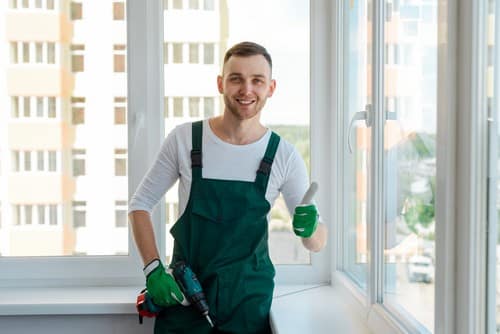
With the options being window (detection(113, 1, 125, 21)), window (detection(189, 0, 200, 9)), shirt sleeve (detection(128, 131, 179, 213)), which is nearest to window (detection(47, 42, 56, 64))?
window (detection(113, 1, 125, 21))

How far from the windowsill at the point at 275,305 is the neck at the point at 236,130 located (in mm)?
500

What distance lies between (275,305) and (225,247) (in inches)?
13.1

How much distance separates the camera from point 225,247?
1536 mm

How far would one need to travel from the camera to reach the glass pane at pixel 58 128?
1982 mm

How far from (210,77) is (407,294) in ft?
3.39

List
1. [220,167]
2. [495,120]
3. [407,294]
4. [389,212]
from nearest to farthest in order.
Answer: [495,120] < [407,294] < [389,212] < [220,167]

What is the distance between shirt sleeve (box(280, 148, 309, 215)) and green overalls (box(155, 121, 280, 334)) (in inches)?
2.8

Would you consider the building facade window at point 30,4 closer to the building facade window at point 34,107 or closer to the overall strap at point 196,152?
the building facade window at point 34,107

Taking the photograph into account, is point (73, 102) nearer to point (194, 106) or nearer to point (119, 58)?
point (119, 58)

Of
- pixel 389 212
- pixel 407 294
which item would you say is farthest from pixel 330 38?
pixel 407 294

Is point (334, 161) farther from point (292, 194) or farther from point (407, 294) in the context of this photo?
point (407, 294)

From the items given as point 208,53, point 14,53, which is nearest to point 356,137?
point 208,53

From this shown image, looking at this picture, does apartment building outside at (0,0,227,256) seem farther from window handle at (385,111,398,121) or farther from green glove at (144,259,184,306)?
window handle at (385,111,398,121)

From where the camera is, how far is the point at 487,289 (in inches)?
36.3
